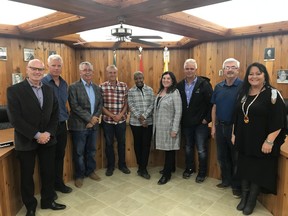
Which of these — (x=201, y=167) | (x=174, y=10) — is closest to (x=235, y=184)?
(x=201, y=167)

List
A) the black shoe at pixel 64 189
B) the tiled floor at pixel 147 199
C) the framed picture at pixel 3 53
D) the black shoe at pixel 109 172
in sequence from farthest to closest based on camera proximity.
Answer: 1. the framed picture at pixel 3 53
2. the black shoe at pixel 109 172
3. the black shoe at pixel 64 189
4. the tiled floor at pixel 147 199

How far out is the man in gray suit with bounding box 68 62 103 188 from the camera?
279 centimetres

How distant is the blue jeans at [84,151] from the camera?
2857 millimetres

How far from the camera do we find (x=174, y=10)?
8.09 ft

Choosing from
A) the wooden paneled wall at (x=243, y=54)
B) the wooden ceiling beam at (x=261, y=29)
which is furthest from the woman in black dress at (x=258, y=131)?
the wooden paneled wall at (x=243, y=54)

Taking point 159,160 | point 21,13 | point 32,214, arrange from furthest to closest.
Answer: point 159,160 → point 21,13 → point 32,214

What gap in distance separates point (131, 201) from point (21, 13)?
281 cm

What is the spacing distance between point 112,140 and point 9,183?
1316 millimetres

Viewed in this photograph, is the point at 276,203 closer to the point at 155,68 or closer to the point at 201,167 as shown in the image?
the point at 201,167

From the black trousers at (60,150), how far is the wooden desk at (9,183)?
0.41 m

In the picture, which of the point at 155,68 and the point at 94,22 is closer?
the point at 94,22

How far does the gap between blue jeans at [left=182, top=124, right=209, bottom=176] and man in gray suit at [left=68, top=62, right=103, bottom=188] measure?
1153mm

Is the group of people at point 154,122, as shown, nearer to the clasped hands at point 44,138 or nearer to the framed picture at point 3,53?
the clasped hands at point 44,138

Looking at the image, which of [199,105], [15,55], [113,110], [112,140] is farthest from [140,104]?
[15,55]
